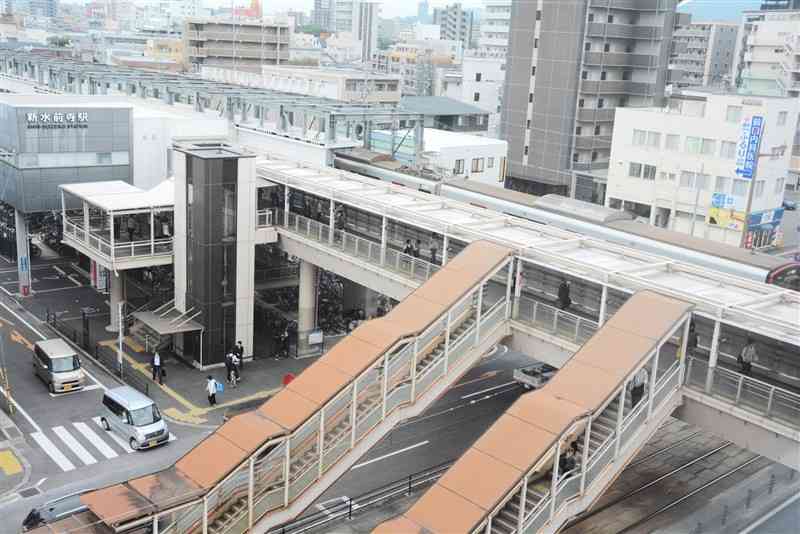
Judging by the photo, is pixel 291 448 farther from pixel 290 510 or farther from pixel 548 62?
pixel 548 62

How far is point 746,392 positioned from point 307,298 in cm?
1782

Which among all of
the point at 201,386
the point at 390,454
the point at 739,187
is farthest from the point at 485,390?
the point at 739,187

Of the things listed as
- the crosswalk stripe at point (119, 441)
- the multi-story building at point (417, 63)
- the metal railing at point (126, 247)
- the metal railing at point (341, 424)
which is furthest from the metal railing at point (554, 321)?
the multi-story building at point (417, 63)

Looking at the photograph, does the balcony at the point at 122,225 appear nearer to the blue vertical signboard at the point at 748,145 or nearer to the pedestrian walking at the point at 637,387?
the pedestrian walking at the point at 637,387

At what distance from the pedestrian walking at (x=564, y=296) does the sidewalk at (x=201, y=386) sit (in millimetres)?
10909

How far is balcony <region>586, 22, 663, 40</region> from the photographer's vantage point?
225 feet

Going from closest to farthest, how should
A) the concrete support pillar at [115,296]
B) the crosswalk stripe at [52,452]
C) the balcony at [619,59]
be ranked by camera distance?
the crosswalk stripe at [52,452]
the concrete support pillar at [115,296]
the balcony at [619,59]

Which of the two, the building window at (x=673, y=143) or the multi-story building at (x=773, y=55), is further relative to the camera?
the multi-story building at (x=773, y=55)

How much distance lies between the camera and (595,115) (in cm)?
7106

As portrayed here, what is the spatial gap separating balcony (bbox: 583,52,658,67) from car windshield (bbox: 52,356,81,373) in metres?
53.5

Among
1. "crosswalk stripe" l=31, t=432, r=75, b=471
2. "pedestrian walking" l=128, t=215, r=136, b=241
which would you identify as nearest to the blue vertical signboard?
"pedestrian walking" l=128, t=215, r=136, b=241

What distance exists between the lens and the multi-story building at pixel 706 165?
170ft

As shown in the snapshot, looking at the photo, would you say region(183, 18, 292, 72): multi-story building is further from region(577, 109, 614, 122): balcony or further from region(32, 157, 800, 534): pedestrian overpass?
region(32, 157, 800, 534): pedestrian overpass

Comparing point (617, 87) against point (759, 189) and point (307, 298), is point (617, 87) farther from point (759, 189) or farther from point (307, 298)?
point (307, 298)
